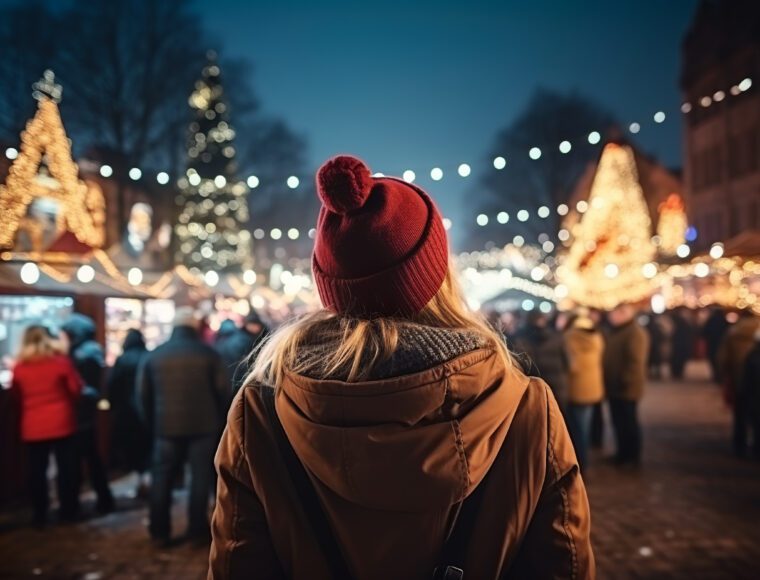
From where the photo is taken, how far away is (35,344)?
20.9 feet

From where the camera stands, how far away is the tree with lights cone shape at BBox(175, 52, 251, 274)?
2820 cm

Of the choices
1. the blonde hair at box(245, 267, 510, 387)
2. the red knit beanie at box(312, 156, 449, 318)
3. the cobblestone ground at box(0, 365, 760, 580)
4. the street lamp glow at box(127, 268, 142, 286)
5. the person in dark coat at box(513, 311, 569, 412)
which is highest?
the street lamp glow at box(127, 268, 142, 286)

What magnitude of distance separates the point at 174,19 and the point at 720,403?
21.0 metres

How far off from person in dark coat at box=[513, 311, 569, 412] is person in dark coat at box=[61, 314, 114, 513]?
4.57 metres

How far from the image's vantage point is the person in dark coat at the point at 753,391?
857cm

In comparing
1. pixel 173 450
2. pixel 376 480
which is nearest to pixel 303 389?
pixel 376 480

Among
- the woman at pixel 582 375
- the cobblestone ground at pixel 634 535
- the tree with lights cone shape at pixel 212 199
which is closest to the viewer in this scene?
the cobblestone ground at pixel 634 535

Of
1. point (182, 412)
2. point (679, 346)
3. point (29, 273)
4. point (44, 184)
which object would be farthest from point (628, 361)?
point (679, 346)

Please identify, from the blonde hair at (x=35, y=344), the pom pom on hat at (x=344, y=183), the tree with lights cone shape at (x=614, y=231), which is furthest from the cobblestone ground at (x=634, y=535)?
the tree with lights cone shape at (x=614, y=231)

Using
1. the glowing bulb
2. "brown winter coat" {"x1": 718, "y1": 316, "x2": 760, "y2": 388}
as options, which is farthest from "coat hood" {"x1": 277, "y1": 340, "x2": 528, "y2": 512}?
"brown winter coat" {"x1": 718, "y1": 316, "x2": 760, "y2": 388}

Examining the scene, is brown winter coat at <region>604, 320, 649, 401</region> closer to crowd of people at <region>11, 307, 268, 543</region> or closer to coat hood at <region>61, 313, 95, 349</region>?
crowd of people at <region>11, 307, 268, 543</region>

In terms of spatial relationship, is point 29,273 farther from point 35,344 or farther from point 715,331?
point 715,331

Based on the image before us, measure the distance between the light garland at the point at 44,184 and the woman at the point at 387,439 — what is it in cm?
703

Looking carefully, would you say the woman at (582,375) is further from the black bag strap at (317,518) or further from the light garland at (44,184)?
the black bag strap at (317,518)
